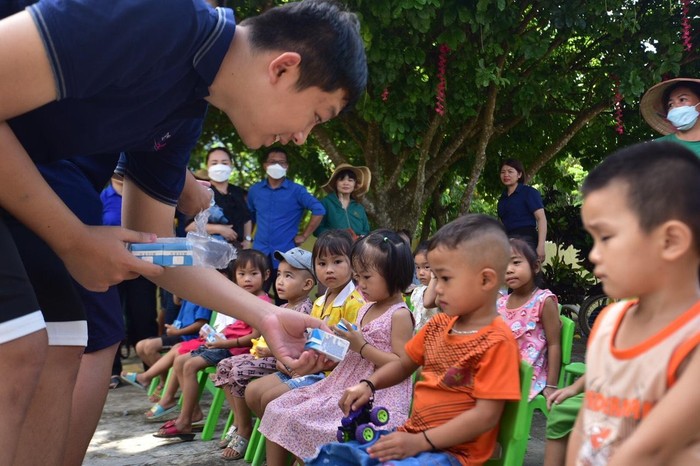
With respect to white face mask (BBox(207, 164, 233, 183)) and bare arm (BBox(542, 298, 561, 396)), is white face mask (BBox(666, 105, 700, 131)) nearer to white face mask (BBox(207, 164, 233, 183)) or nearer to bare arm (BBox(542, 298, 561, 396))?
bare arm (BBox(542, 298, 561, 396))

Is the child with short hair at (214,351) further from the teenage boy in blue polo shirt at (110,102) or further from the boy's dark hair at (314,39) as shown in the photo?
the boy's dark hair at (314,39)

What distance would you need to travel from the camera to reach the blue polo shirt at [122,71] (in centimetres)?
156

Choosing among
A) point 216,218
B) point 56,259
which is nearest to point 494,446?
point 56,259

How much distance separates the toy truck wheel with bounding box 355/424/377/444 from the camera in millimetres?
2473

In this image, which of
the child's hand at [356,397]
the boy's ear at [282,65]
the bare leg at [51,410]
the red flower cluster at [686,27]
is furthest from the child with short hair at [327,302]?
the red flower cluster at [686,27]

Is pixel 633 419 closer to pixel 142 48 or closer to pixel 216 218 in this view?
pixel 142 48

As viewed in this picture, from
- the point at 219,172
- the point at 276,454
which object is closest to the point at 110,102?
the point at 276,454

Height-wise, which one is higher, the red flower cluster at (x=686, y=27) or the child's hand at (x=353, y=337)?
the red flower cluster at (x=686, y=27)

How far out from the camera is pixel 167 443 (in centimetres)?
457

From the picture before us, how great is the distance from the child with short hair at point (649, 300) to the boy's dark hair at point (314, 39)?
673 mm

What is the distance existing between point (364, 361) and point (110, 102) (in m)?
1.89

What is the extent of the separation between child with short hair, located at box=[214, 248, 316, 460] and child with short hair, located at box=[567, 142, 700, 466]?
105 inches

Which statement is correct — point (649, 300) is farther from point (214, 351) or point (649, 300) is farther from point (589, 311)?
point (589, 311)

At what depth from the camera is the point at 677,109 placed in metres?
4.20
